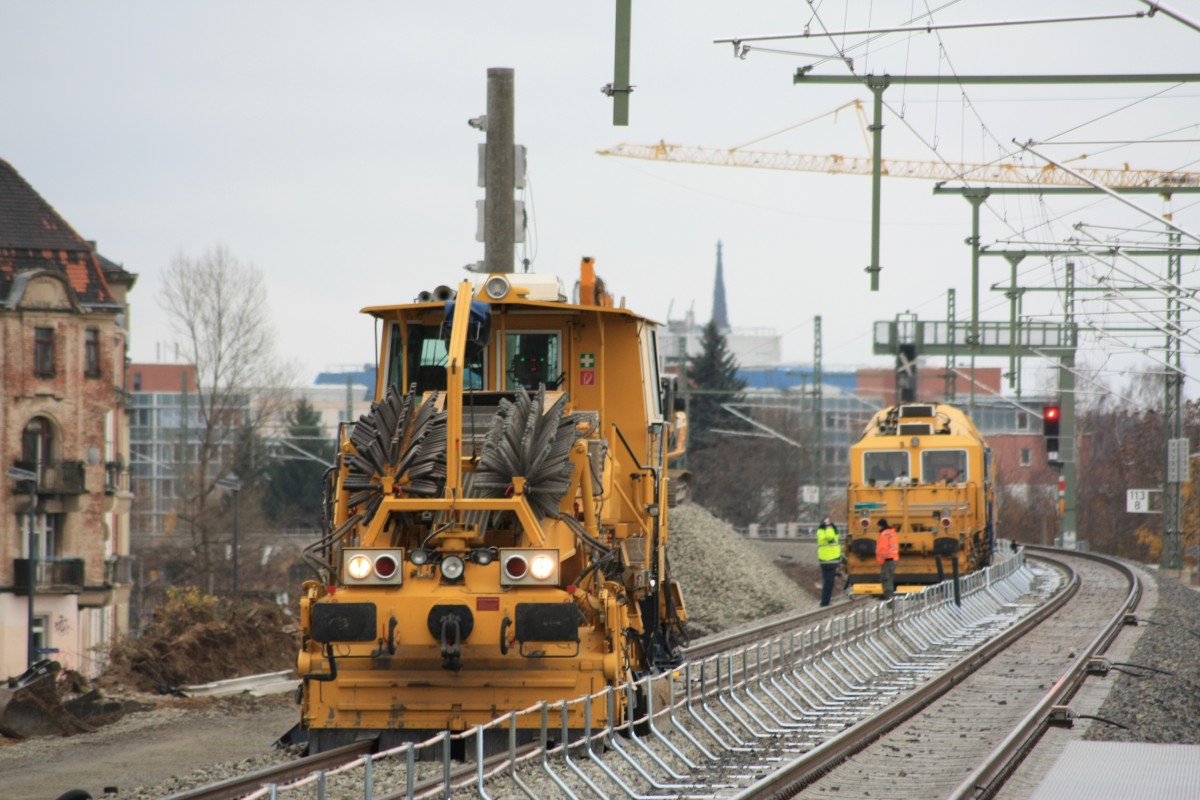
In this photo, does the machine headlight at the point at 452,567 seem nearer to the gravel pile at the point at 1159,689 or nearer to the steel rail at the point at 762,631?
the gravel pile at the point at 1159,689

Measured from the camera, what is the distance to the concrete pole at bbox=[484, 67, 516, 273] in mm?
21031

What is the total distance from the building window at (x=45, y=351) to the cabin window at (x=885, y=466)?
24.9m

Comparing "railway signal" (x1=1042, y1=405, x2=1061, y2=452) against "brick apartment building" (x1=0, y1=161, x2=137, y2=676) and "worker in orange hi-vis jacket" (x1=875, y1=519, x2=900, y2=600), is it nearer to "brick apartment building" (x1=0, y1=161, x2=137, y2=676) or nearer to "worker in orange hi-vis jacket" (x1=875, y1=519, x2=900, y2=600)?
"worker in orange hi-vis jacket" (x1=875, y1=519, x2=900, y2=600)

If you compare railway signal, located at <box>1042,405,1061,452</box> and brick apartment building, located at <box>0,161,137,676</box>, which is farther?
brick apartment building, located at <box>0,161,137,676</box>

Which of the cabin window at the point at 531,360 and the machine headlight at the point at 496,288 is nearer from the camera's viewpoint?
the machine headlight at the point at 496,288

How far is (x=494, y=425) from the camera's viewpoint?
11.5m

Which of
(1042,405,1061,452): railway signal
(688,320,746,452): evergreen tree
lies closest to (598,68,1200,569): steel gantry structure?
(1042,405,1061,452): railway signal

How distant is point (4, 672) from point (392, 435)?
32661mm

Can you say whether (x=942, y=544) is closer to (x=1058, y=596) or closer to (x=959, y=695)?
(x=1058, y=596)

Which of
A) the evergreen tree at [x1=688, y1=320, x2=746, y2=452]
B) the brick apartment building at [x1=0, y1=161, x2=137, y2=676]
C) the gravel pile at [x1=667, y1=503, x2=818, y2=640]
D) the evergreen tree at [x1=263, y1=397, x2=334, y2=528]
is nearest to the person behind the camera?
the gravel pile at [x1=667, y1=503, x2=818, y2=640]

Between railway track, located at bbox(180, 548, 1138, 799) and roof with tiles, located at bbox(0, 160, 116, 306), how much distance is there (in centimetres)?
2856

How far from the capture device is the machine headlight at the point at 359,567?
35.7 feet

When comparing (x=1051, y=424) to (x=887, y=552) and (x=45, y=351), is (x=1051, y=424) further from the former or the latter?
(x=45, y=351)

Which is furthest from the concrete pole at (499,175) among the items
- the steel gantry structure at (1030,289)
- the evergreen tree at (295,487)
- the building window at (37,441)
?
the evergreen tree at (295,487)
